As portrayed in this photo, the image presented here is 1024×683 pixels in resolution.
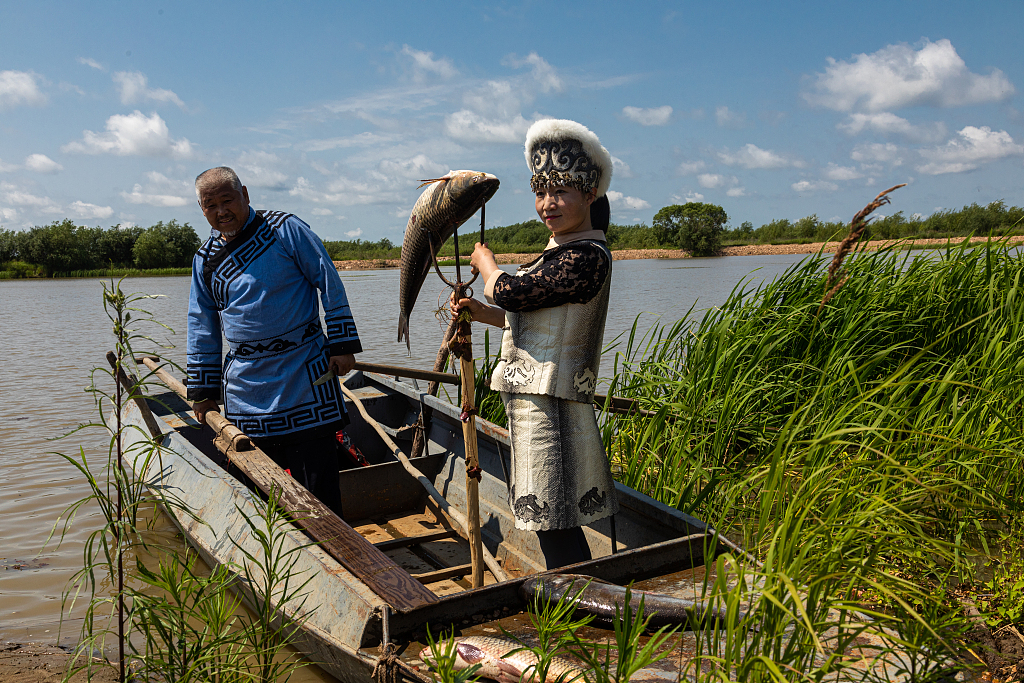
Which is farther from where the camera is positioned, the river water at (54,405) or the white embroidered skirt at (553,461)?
the river water at (54,405)

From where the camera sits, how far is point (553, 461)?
2697 millimetres

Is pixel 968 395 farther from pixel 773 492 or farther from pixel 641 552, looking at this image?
pixel 773 492

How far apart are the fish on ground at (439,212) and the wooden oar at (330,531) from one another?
3.69ft

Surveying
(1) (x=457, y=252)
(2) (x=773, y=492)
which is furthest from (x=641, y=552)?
(1) (x=457, y=252)

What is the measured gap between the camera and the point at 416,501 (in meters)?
5.11

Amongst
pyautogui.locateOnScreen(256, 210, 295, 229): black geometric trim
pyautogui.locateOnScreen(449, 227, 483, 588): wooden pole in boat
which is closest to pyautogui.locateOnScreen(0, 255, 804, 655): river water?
pyautogui.locateOnScreen(256, 210, 295, 229): black geometric trim

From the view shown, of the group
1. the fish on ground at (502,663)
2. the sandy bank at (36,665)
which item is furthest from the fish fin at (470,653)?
the sandy bank at (36,665)

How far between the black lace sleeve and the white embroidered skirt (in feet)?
1.32

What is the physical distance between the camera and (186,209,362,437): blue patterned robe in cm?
366

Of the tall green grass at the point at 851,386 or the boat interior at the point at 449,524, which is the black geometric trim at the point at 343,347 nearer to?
the boat interior at the point at 449,524

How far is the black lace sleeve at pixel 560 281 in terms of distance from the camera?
2.49 meters

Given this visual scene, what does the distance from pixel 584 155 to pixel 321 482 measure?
2438 millimetres

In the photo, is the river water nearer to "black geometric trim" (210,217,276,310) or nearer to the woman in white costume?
"black geometric trim" (210,217,276,310)

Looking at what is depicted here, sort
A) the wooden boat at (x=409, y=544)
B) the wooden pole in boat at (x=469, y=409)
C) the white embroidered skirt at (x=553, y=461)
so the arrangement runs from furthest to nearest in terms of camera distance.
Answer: the wooden pole in boat at (x=469, y=409)
the white embroidered skirt at (x=553, y=461)
the wooden boat at (x=409, y=544)
